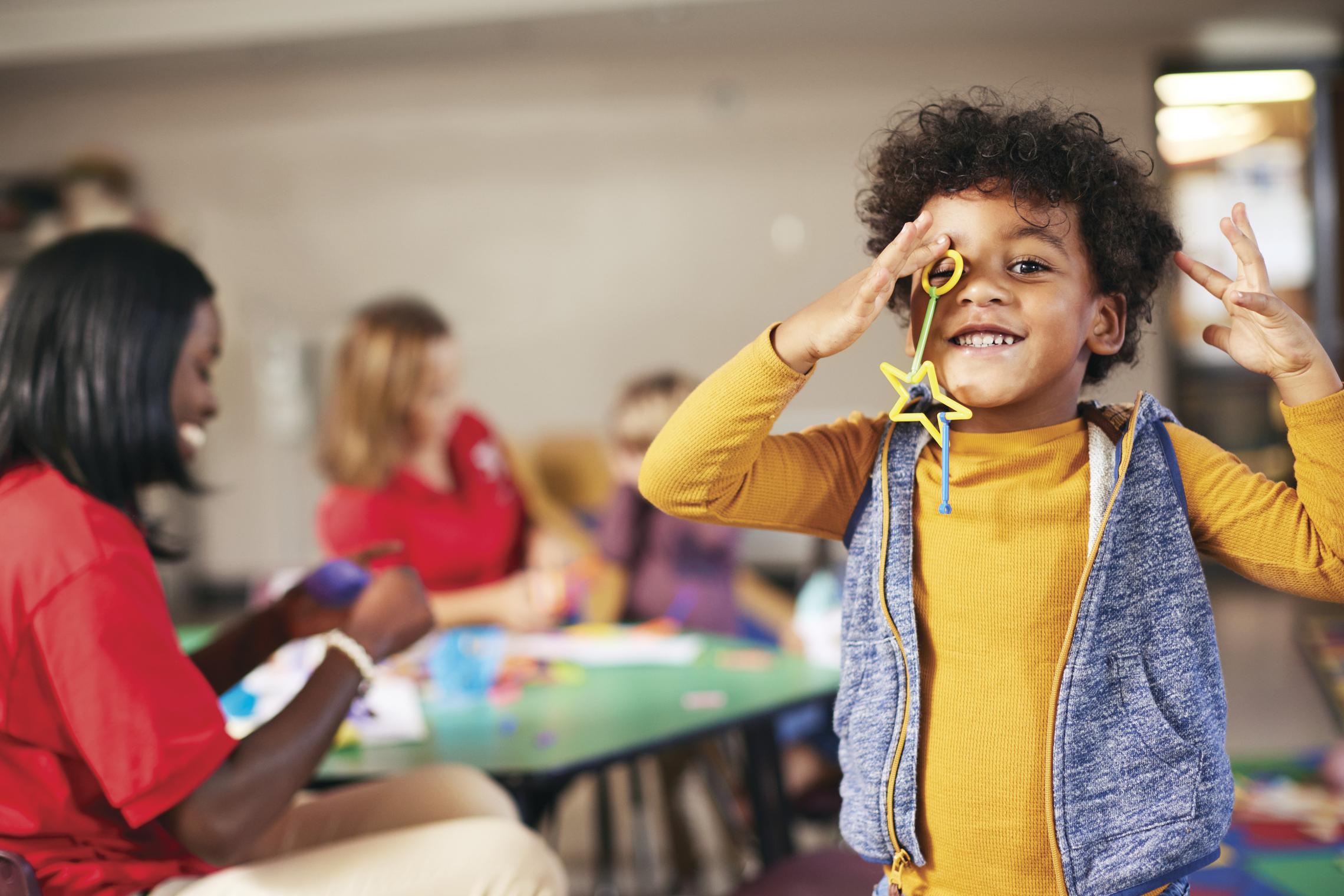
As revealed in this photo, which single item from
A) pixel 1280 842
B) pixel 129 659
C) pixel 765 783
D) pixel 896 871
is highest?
Result: pixel 129 659

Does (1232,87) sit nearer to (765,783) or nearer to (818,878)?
(765,783)

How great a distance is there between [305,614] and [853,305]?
1072mm

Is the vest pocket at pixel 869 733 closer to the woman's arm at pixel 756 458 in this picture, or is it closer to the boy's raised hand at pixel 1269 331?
the woman's arm at pixel 756 458

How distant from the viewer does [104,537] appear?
1.24 meters

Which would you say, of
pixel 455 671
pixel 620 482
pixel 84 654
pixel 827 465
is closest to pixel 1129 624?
pixel 827 465

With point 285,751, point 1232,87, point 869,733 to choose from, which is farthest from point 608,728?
point 1232,87

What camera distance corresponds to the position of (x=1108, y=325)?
3.57 ft

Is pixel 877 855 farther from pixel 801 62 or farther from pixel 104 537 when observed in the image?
pixel 801 62

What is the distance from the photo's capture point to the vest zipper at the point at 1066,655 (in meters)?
0.98

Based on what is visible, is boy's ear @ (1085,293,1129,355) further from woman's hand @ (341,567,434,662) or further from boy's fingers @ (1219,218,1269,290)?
woman's hand @ (341,567,434,662)

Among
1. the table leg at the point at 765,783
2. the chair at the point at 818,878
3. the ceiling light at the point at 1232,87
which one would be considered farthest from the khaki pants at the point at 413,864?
the ceiling light at the point at 1232,87

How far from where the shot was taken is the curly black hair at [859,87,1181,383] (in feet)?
3.35

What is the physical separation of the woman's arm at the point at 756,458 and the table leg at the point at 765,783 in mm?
1054

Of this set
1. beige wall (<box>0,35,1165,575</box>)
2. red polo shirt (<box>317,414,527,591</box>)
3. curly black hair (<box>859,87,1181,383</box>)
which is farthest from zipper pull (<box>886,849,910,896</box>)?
beige wall (<box>0,35,1165,575</box>)
